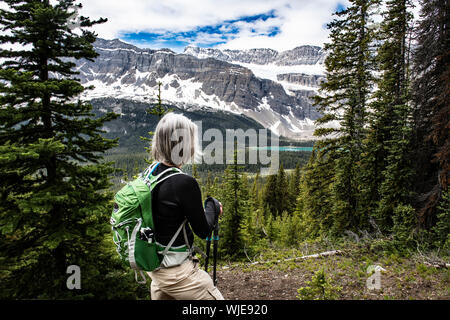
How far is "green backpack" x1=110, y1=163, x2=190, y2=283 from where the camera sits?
2207 mm

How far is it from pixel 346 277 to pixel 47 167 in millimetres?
8512

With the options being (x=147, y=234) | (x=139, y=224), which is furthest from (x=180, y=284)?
(x=139, y=224)

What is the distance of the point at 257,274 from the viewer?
30.1 ft

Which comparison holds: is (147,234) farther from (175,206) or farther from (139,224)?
(175,206)

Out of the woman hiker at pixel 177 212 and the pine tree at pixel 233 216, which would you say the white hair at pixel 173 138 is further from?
the pine tree at pixel 233 216

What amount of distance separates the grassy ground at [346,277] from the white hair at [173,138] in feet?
15.7

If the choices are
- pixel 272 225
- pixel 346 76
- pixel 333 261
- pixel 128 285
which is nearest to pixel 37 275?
pixel 128 285

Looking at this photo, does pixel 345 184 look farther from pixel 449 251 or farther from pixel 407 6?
pixel 407 6

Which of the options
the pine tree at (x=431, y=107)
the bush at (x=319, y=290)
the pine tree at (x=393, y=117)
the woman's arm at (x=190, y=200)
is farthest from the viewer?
the pine tree at (x=393, y=117)

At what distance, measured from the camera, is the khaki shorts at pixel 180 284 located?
2340 millimetres

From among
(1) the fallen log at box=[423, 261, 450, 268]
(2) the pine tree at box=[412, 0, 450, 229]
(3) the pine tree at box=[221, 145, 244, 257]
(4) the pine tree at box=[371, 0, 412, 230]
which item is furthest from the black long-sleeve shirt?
(3) the pine tree at box=[221, 145, 244, 257]

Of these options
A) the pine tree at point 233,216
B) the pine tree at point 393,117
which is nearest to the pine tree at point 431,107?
the pine tree at point 393,117

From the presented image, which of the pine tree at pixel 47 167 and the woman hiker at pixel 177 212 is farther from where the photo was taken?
the pine tree at pixel 47 167

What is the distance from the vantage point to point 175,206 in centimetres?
221
